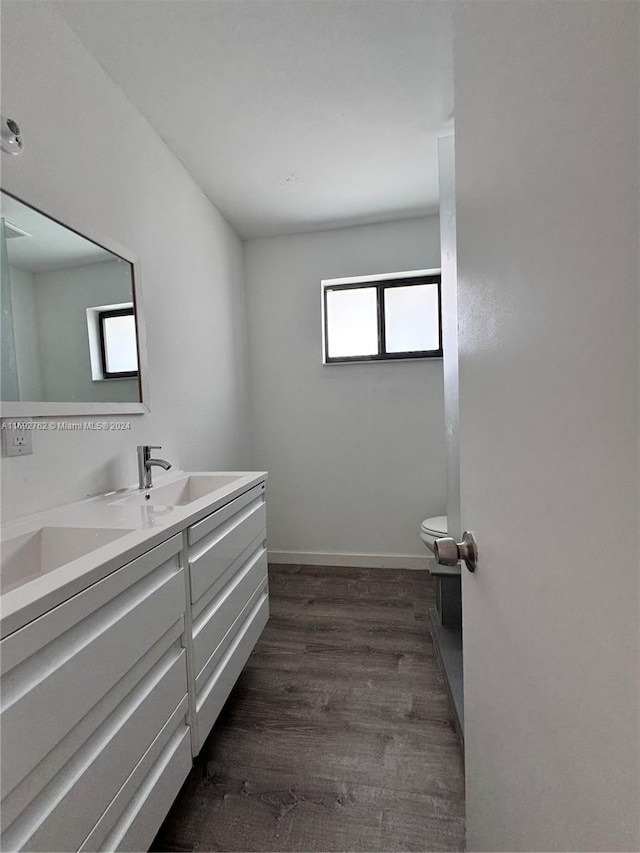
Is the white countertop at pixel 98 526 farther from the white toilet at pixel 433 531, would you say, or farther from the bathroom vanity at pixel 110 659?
the white toilet at pixel 433 531

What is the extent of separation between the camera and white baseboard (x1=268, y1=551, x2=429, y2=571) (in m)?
2.91

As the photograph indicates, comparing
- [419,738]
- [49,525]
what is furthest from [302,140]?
[419,738]

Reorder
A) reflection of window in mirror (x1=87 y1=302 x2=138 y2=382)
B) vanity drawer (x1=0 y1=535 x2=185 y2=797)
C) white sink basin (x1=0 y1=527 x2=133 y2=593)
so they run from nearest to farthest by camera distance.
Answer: vanity drawer (x1=0 y1=535 x2=185 y2=797), white sink basin (x1=0 y1=527 x2=133 y2=593), reflection of window in mirror (x1=87 y1=302 x2=138 y2=382)

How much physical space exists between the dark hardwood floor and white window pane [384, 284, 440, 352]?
1.99 m

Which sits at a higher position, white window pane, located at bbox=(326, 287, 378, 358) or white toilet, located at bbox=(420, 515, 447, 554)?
white window pane, located at bbox=(326, 287, 378, 358)

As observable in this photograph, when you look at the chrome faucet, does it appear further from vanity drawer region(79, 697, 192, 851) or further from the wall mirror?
vanity drawer region(79, 697, 192, 851)

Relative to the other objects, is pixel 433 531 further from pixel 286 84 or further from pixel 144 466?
pixel 286 84

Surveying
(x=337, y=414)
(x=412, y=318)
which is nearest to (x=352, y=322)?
(x=412, y=318)

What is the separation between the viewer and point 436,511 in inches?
112

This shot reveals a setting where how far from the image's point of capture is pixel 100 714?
0.78 meters

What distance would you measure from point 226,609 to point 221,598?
6 centimetres

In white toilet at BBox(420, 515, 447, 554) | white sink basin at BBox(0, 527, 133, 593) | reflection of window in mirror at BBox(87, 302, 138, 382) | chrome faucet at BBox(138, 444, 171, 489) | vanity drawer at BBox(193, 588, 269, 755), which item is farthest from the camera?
white toilet at BBox(420, 515, 447, 554)

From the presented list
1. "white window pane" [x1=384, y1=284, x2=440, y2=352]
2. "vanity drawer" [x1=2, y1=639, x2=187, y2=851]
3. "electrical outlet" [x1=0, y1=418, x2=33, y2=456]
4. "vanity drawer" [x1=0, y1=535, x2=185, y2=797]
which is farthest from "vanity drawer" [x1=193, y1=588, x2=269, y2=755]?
"white window pane" [x1=384, y1=284, x2=440, y2=352]

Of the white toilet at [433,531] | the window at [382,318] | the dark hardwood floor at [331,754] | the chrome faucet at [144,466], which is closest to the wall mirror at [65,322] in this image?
the chrome faucet at [144,466]
